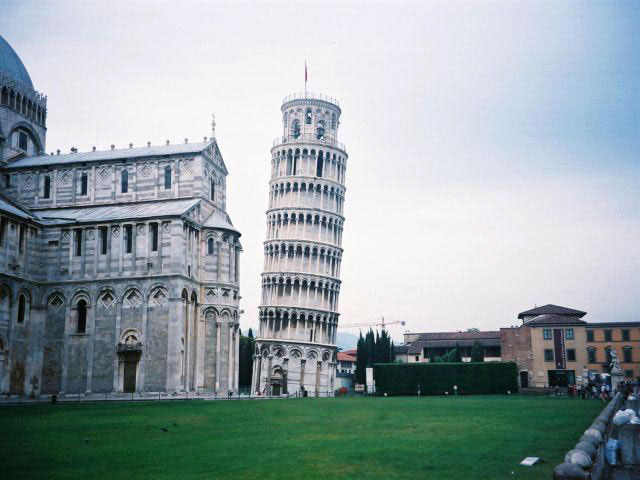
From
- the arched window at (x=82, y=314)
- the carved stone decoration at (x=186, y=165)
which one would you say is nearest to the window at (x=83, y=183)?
the carved stone decoration at (x=186, y=165)

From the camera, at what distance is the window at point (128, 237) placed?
54.1m

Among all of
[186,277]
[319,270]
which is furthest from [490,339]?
[186,277]

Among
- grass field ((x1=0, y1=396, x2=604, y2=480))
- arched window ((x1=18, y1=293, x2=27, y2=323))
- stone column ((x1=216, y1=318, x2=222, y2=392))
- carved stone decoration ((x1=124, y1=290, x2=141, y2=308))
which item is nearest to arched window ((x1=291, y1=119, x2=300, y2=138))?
stone column ((x1=216, y1=318, x2=222, y2=392))

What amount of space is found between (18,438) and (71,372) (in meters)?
34.5

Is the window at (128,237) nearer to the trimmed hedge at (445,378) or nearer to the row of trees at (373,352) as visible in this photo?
the trimmed hedge at (445,378)

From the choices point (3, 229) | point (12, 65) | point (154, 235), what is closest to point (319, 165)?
point (12, 65)

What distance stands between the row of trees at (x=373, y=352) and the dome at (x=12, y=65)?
167ft

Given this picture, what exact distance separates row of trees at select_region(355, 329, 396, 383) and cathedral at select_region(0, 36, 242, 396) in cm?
3662

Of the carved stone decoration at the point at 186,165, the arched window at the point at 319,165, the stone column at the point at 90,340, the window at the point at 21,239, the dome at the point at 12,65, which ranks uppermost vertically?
the dome at the point at 12,65

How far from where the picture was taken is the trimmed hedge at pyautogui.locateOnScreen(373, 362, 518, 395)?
69.4m

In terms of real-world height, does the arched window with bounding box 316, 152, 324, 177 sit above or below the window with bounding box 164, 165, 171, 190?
above

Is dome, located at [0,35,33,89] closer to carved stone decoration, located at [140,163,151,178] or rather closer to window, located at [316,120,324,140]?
carved stone decoration, located at [140,163,151,178]

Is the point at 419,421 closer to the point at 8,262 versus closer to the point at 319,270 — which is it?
the point at 8,262

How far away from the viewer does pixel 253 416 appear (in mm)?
30203
